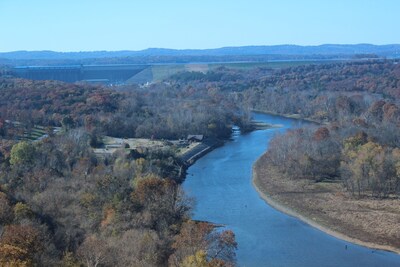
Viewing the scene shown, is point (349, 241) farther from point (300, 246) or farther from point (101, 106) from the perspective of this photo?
point (101, 106)

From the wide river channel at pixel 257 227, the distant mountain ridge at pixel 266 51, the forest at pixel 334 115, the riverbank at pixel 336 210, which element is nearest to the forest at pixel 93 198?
the wide river channel at pixel 257 227

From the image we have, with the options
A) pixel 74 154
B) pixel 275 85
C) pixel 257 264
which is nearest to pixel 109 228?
pixel 257 264

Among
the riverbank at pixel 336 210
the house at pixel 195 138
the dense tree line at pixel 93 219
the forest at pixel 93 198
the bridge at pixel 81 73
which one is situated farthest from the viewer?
the bridge at pixel 81 73

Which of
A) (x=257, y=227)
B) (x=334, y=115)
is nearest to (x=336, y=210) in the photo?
(x=257, y=227)

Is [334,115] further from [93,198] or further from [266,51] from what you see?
[266,51]

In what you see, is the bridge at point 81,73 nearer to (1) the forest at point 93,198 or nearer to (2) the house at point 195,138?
(1) the forest at point 93,198

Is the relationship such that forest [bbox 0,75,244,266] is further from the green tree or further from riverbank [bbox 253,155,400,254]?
riverbank [bbox 253,155,400,254]

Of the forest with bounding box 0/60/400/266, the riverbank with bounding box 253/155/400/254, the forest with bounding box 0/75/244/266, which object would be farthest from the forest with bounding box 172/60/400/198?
the forest with bounding box 0/75/244/266
